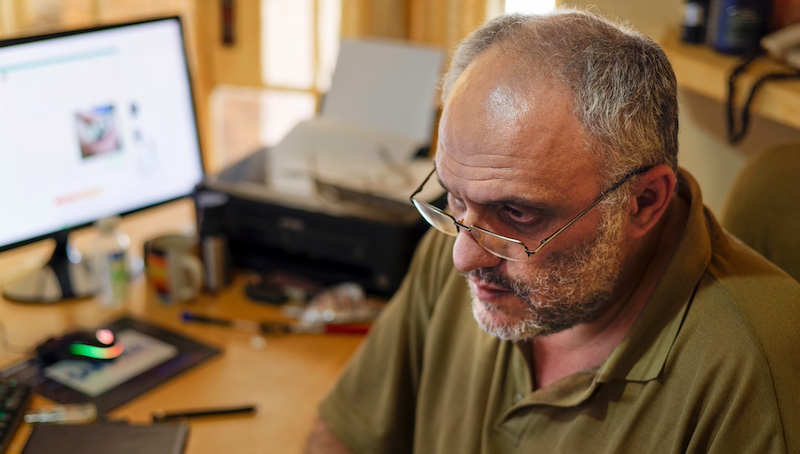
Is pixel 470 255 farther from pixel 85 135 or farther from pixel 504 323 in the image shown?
pixel 85 135

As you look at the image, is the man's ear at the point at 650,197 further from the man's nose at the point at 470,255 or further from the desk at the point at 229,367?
the desk at the point at 229,367

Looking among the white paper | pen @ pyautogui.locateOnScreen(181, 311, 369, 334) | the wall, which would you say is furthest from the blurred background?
pen @ pyautogui.locateOnScreen(181, 311, 369, 334)

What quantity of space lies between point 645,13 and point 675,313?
1.20m

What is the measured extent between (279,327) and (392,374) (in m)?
0.39

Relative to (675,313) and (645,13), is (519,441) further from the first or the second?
(645,13)

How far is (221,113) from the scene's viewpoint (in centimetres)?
359

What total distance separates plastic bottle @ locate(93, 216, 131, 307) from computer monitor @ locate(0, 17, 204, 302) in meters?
0.03

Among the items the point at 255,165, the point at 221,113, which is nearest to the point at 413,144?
the point at 255,165

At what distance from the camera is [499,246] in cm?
105

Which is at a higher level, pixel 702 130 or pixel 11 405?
pixel 702 130

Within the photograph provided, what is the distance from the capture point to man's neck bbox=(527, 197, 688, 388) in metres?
1.10

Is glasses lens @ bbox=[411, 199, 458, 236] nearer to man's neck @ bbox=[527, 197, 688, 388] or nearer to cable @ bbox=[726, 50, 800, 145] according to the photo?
man's neck @ bbox=[527, 197, 688, 388]

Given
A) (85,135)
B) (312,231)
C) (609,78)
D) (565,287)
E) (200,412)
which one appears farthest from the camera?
(312,231)

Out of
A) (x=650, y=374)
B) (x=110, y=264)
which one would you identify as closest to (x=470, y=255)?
(x=650, y=374)
